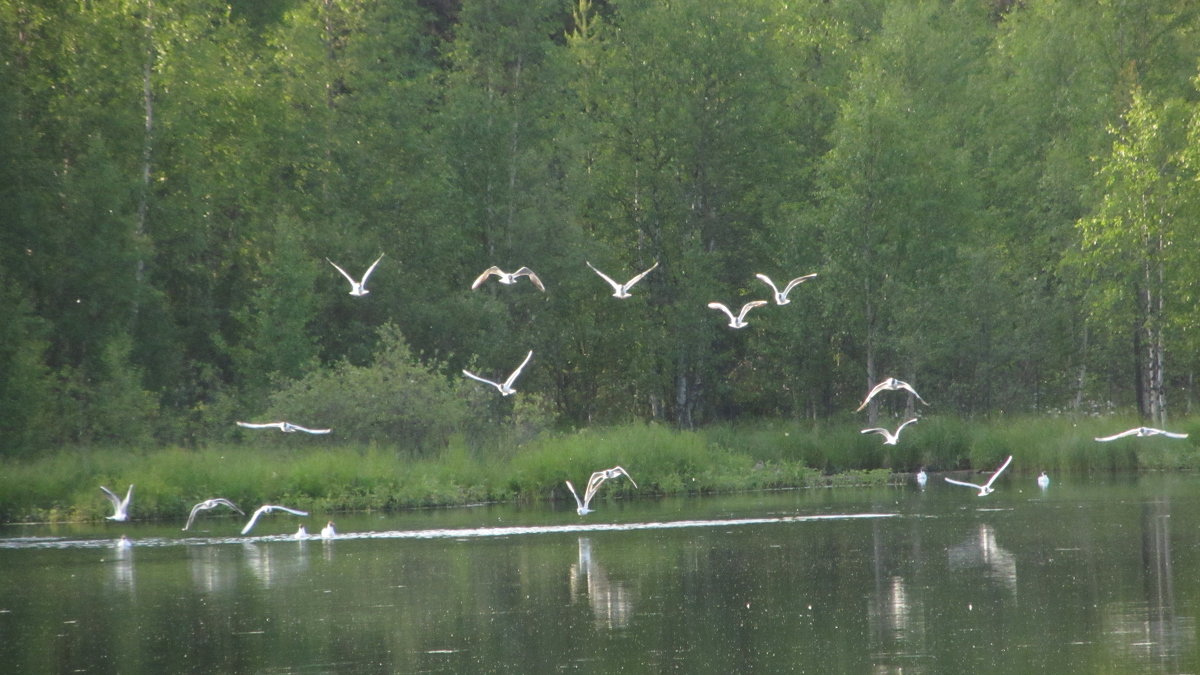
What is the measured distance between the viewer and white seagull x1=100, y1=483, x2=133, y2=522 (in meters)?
28.0

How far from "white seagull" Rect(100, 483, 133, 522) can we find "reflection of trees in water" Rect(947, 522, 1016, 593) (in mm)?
14606

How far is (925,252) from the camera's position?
4572 cm

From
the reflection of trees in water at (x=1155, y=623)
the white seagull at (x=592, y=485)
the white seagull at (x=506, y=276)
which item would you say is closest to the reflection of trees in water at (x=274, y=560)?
the white seagull at (x=506, y=276)

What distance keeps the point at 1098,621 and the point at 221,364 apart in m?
33.3

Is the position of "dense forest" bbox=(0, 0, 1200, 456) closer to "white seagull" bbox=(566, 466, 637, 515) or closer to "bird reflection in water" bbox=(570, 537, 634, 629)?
"white seagull" bbox=(566, 466, 637, 515)

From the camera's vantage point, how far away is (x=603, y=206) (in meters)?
49.2

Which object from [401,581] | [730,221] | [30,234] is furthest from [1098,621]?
[730,221]

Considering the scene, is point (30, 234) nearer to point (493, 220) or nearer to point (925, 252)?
point (493, 220)

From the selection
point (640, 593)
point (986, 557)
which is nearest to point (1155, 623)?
point (986, 557)

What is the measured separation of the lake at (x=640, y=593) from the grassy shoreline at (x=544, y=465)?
8.44 ft

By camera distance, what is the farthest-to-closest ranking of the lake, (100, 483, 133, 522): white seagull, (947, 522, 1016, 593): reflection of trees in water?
(100, 483, 133, 522): white seagull
(947, 522, 1016, 593): reflection of trees in water
the lake

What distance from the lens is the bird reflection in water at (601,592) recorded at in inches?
627

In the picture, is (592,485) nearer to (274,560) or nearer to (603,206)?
(274,560)

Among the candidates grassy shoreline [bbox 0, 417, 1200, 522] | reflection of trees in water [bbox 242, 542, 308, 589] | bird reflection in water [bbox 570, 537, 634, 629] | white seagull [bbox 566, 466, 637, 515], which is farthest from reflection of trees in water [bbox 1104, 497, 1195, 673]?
grassy shoreline [bbox 0, 417, 1200, 522]
